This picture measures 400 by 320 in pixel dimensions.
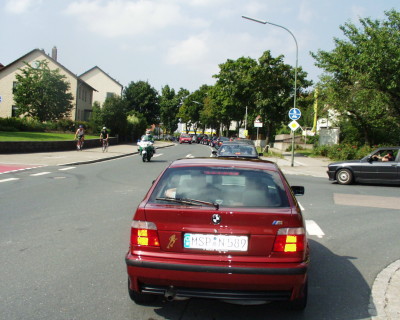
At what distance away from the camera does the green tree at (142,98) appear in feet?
289

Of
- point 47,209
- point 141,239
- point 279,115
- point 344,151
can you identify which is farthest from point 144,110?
point 141,239

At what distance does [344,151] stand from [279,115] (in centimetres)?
1214

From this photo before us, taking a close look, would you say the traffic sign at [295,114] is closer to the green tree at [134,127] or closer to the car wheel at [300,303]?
the car wheel at [300,303]

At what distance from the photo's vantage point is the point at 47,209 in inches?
358

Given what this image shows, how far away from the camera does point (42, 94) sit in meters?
44.8

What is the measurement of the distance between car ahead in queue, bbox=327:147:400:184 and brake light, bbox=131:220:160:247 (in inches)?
546

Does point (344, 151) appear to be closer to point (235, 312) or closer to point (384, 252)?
point (384, 252)

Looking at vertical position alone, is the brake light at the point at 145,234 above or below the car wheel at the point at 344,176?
above

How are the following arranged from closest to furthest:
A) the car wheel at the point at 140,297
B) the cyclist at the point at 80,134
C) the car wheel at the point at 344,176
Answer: the car wheel at the point at 140,297
the car wheel at the point at 344,176
the cyclist at the point at 80,134

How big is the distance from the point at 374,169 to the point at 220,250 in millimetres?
14058

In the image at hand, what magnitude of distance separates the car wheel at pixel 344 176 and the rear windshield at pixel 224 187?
42.4 ft

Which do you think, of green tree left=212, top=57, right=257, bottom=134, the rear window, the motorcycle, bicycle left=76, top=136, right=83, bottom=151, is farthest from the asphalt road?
green tree left=212, top=57, right=257, bottom=134

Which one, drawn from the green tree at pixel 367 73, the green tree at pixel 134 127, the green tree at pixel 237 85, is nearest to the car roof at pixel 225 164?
the green tree at pixel 367 73

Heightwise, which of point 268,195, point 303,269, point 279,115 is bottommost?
point 303,269
